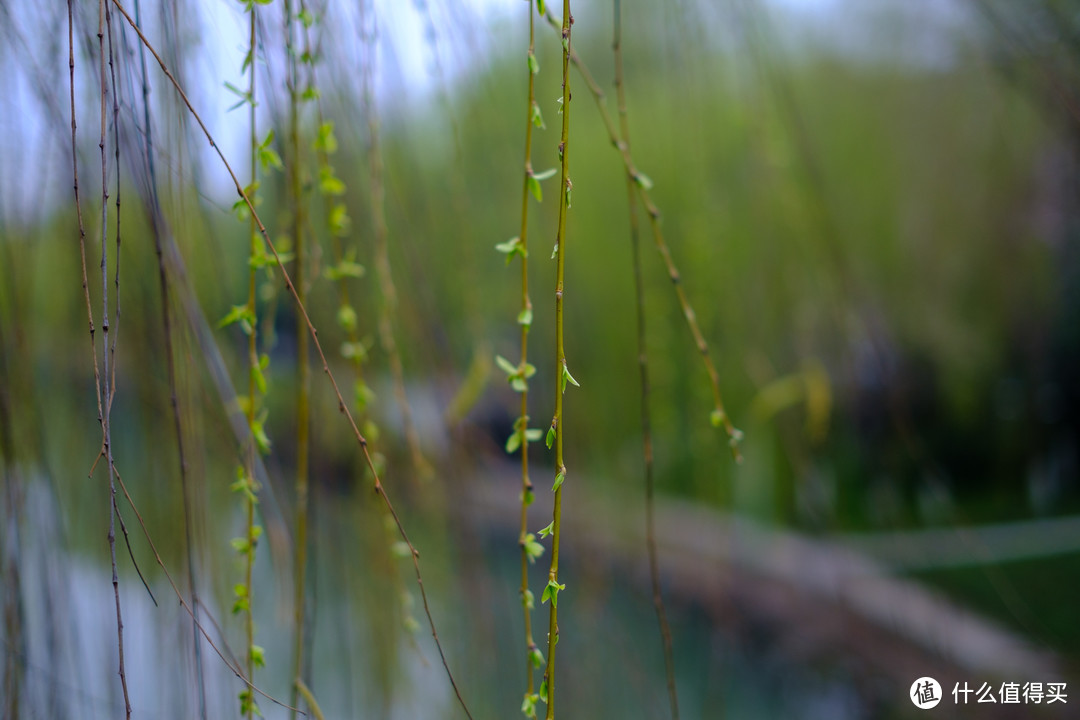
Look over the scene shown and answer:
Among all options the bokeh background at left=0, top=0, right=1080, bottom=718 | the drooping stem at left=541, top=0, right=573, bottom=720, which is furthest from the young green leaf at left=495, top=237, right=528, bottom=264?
the bokeh background at left=0, top=0, right=1080, bottom=718

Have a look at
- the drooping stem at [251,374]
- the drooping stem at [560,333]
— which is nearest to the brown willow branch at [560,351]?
the drooping stem at [560,333]

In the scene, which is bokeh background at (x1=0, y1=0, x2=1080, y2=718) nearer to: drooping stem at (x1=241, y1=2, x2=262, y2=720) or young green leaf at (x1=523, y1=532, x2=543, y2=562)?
drooping stem at (x1=241, y1=2, x2=262, y2=720)

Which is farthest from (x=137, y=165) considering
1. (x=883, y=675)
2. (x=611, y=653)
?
(x=883, y=675)

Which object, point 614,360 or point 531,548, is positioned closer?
point 531,548

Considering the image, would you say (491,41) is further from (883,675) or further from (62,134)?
(883,675)

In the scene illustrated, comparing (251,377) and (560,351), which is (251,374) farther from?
(560,351)

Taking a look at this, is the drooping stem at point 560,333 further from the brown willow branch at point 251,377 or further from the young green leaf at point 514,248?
the brown willow branch at point 251,377

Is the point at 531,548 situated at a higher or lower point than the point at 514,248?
lower

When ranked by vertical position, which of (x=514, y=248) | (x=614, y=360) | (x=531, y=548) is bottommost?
(x=531, y=548)

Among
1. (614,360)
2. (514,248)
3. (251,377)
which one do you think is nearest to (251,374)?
(251,377)

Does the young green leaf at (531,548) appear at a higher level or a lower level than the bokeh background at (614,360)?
lower
